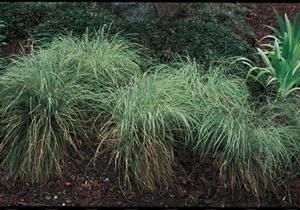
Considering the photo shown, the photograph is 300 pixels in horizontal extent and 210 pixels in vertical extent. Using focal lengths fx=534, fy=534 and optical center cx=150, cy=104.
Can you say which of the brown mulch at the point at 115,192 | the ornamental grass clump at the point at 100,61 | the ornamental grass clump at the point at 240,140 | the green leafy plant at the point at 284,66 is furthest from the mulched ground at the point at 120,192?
the green leafy plant at the point at 284,66

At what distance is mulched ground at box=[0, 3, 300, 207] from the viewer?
4.48 m

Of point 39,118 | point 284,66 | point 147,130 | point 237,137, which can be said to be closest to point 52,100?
point 39,118

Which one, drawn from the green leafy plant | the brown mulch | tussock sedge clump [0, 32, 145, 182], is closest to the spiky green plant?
the brown mulch

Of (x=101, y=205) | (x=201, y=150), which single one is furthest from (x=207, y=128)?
(x=101, y=205)

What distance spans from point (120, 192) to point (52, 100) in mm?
1015

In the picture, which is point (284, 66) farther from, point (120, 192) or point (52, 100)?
point (52, 100)

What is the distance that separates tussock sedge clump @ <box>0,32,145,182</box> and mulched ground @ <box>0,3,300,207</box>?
0.12m

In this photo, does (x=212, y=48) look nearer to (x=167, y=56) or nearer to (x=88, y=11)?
(x=167, y=56)

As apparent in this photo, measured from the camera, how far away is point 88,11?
6.87 m

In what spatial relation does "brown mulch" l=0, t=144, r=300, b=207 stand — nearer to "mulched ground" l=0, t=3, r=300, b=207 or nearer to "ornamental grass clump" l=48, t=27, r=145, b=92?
"mulched ground" l=0, t=3, r=300, b=207

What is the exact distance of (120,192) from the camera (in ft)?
14.8

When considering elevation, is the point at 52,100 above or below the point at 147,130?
above

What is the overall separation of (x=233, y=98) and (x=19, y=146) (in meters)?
2.01

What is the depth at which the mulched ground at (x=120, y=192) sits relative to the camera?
4480 mm
